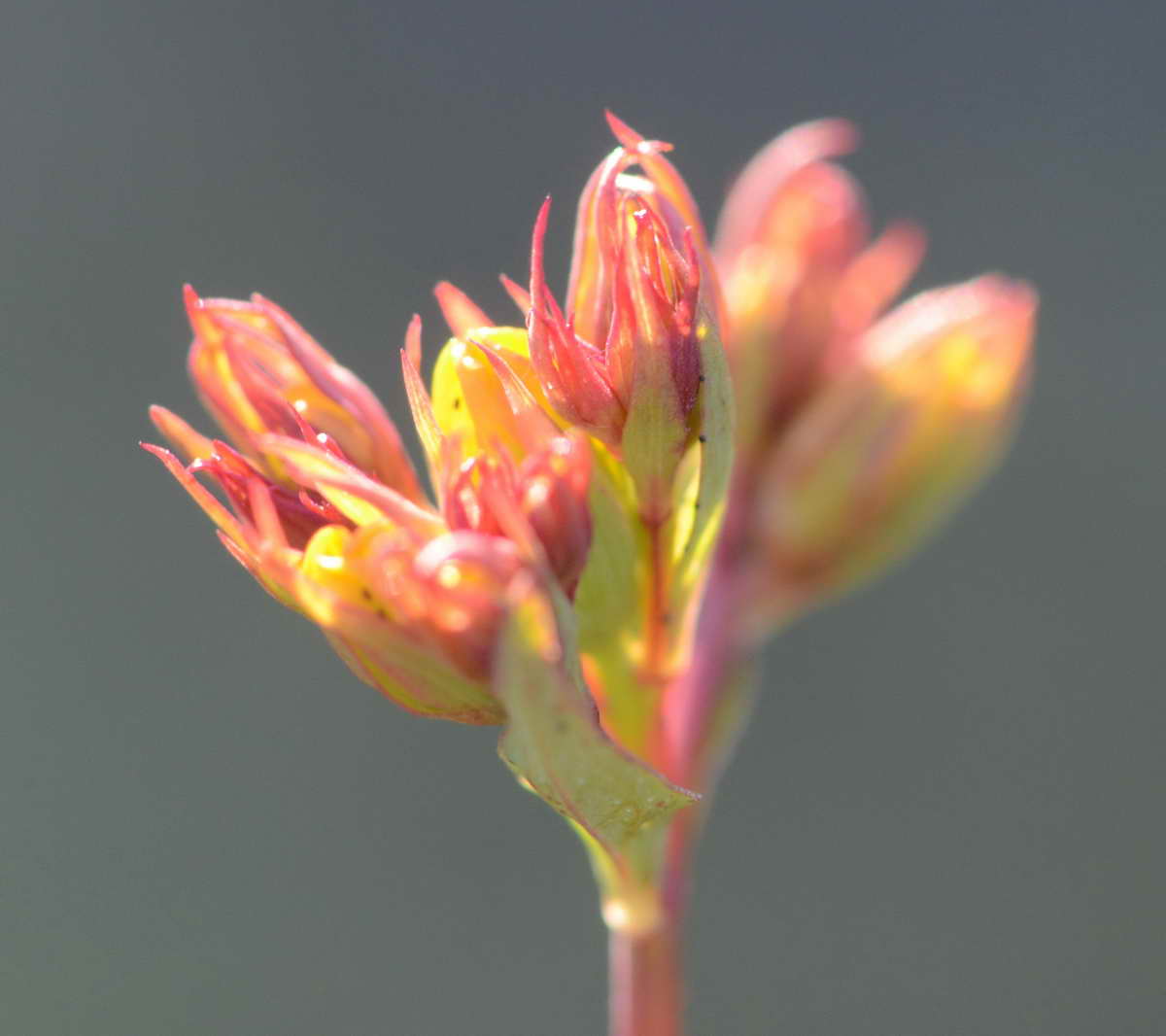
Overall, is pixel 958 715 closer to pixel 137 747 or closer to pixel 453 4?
pixel 137 747

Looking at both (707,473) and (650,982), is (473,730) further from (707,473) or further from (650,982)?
(707,473)

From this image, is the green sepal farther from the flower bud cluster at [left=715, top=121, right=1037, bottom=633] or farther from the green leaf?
the flower bud cluster at [left=715, top=121, right=1037, bottom=633]

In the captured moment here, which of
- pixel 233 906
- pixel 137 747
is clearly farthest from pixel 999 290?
pixel 137 747

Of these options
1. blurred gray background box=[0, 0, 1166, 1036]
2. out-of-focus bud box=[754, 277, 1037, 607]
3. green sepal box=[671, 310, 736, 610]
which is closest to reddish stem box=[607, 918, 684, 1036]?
green sepal box=[671, 310, 736, 610]

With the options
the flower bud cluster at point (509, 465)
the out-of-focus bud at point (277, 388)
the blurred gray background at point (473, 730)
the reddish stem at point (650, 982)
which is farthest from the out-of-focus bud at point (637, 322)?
the blurred gray background at point (473, 730)

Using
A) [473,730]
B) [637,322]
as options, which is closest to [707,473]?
[637,322]

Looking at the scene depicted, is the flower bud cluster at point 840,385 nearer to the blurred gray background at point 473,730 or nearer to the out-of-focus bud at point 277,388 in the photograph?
the out-of-focus bud at point 277,388

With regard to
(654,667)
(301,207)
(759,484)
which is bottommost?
(654,667)
